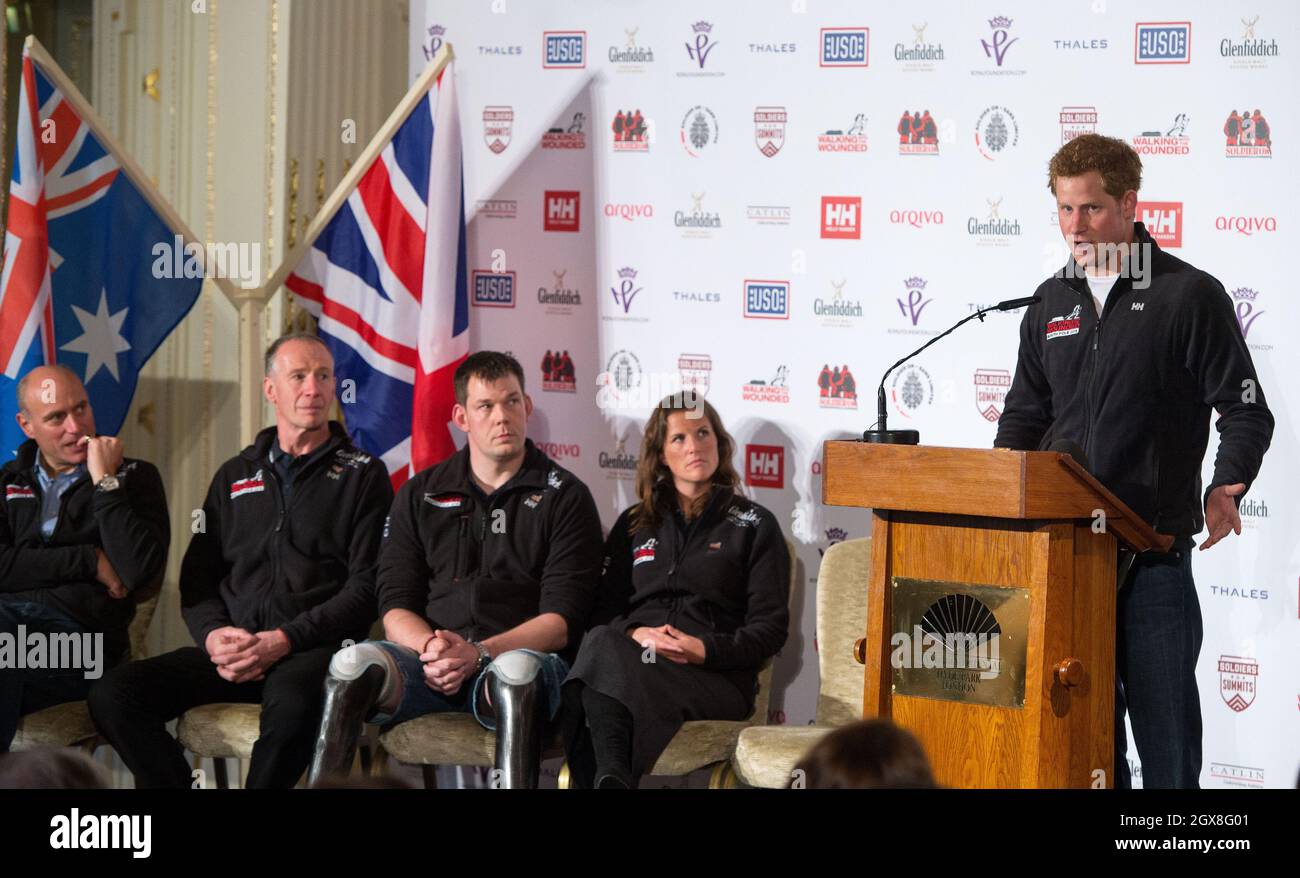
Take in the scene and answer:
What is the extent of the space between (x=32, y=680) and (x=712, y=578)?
2.05 metres

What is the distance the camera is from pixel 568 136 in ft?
17.5

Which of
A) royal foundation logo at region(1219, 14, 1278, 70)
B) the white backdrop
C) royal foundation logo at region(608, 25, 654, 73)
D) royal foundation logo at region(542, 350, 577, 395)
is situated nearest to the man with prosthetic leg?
royal foundation logo at region(542, 350, 577, 395)

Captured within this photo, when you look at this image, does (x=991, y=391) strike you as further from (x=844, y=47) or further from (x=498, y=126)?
(x=498, y=126)

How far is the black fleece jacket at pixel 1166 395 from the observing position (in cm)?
337

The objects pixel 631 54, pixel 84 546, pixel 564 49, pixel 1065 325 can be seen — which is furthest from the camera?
pixel 564 49

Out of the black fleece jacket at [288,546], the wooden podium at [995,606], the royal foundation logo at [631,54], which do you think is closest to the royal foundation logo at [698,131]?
the royal foundation logo at [631,54]

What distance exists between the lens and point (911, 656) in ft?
10.6

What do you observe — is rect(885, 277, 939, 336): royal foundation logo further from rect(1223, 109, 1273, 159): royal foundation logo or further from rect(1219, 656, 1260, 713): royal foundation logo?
rect(1219, 656, 1260, 713): royal foundation logo

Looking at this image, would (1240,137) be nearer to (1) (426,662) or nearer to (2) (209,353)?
(1) (426,662)

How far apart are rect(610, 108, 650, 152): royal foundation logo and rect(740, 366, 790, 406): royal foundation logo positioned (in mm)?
945

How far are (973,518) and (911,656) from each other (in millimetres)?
343

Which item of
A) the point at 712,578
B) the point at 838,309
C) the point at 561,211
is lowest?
the point at 712,578

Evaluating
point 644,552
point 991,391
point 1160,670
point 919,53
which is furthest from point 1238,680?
point 919,53
